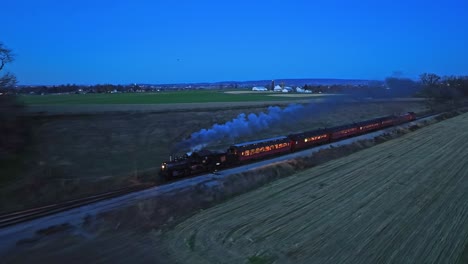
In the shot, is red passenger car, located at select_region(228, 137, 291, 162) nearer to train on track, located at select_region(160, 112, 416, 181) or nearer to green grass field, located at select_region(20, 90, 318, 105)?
train on track, located at select_region(160, 112, 416, 181)

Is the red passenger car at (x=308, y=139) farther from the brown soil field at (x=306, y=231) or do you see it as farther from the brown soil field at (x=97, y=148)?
the brown soil field at (x=306, y=231)

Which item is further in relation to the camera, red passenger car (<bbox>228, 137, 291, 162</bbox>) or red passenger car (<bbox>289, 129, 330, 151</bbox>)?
red passenger car (<bbox>289, 129, 330, 151</bbox>)

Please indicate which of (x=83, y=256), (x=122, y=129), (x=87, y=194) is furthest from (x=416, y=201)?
(x=122, y=129)

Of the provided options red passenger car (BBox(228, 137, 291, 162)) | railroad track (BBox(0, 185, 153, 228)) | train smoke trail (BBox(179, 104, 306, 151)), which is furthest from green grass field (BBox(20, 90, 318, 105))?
railroad track (BBox(0, 185, 153, 228))

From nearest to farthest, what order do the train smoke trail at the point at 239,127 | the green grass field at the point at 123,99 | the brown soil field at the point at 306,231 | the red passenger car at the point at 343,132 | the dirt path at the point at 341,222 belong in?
the dirt path at the point at 341,222 < the brown soil field at the point at 306,231 < the train smoke trail at the point at 239,127 < the red passenger car at the point at 343,132 < the green grass field at the point at 123,99

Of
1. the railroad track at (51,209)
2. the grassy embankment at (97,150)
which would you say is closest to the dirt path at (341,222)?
the railroad track at (51,209)

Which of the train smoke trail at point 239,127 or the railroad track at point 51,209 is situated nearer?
the railroad track at point 51,209
